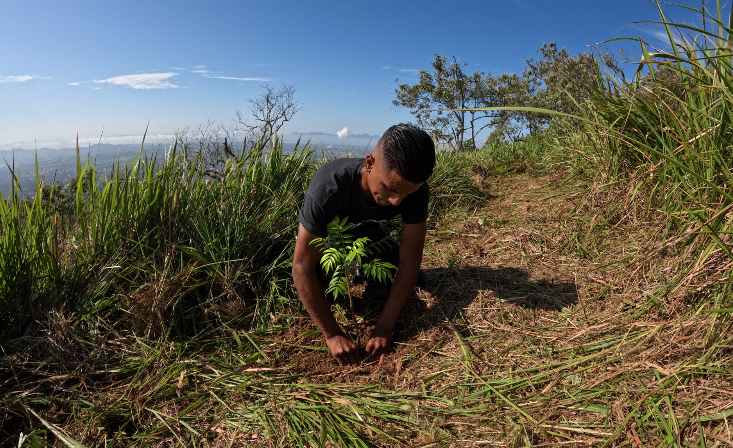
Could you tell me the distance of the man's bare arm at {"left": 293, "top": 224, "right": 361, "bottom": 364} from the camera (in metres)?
1.84

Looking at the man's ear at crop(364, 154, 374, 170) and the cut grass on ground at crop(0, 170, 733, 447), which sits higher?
the man's ear at crop(364, 154, 374, 170)

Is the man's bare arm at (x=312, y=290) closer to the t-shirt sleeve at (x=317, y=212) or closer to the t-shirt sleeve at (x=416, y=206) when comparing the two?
the t-shirt sleeve at (x=317, y=212)

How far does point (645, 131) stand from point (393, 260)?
175 cm

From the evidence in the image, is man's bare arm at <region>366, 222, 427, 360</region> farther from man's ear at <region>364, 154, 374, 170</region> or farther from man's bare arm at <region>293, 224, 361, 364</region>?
man's ear at <region>364, 154, 374, 170</region>

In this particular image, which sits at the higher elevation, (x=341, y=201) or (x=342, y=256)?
(x=341, y=201)

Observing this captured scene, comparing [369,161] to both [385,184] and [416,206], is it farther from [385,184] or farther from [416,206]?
[416,206]

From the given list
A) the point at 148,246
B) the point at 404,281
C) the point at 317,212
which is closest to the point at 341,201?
the point at 317,212

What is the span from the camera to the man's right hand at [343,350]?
1837mm

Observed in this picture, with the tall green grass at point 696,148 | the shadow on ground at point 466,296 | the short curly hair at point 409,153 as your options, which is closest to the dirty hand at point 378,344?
the shadow on ground at point 466,296

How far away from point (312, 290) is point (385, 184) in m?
0.63

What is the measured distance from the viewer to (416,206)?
75.9 inches

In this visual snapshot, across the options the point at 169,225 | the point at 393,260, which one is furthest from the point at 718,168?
the point at 169,225

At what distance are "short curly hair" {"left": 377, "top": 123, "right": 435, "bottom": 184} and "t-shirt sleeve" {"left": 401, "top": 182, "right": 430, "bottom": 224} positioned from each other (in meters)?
0.32

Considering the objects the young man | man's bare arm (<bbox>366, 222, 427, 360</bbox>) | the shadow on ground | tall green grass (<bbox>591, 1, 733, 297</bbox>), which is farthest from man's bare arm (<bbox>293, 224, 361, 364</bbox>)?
tall green grass (<bbox>591, 1, 733, 297</bbox>)
